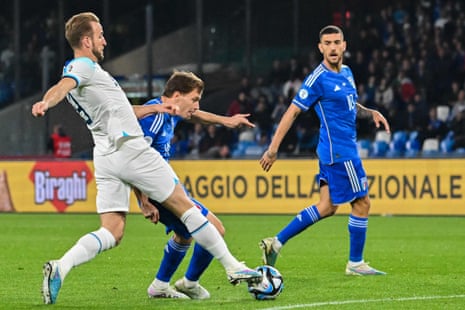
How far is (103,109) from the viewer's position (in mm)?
7953

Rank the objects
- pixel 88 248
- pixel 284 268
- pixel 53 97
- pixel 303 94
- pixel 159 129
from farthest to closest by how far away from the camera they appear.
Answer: pixel 284 268 < pixel 303 94 < pixel 159 129 < pixel 88 248 < pixel 53 97

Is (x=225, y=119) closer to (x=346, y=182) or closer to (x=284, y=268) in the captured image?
(x=346, y=182)

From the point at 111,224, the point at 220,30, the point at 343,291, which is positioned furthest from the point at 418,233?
the point at 220,30

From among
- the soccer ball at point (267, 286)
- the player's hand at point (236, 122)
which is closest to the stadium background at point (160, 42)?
the player's hand at point (236, 122)

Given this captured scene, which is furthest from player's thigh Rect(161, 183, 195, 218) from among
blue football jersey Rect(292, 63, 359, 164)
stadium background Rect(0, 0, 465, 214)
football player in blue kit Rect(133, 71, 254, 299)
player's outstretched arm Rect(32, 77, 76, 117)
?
stadium background Rect(0, 0, 465, 214)

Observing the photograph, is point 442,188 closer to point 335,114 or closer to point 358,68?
point 358,68

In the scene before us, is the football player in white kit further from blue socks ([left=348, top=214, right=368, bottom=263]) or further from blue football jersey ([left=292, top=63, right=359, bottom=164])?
blue football jersey ([left=292, top=63, right=359, bottom=164])

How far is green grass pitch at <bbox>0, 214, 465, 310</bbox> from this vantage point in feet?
27.2

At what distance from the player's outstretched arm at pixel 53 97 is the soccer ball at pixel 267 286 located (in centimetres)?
189

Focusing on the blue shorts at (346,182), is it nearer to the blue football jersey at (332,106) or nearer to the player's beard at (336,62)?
A: the blue football jersey at (332,106)

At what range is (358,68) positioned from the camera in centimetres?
2502

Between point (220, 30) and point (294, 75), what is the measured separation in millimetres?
2526

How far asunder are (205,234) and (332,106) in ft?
9.18

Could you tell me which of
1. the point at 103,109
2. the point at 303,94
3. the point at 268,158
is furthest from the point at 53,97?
the point at 303,94
